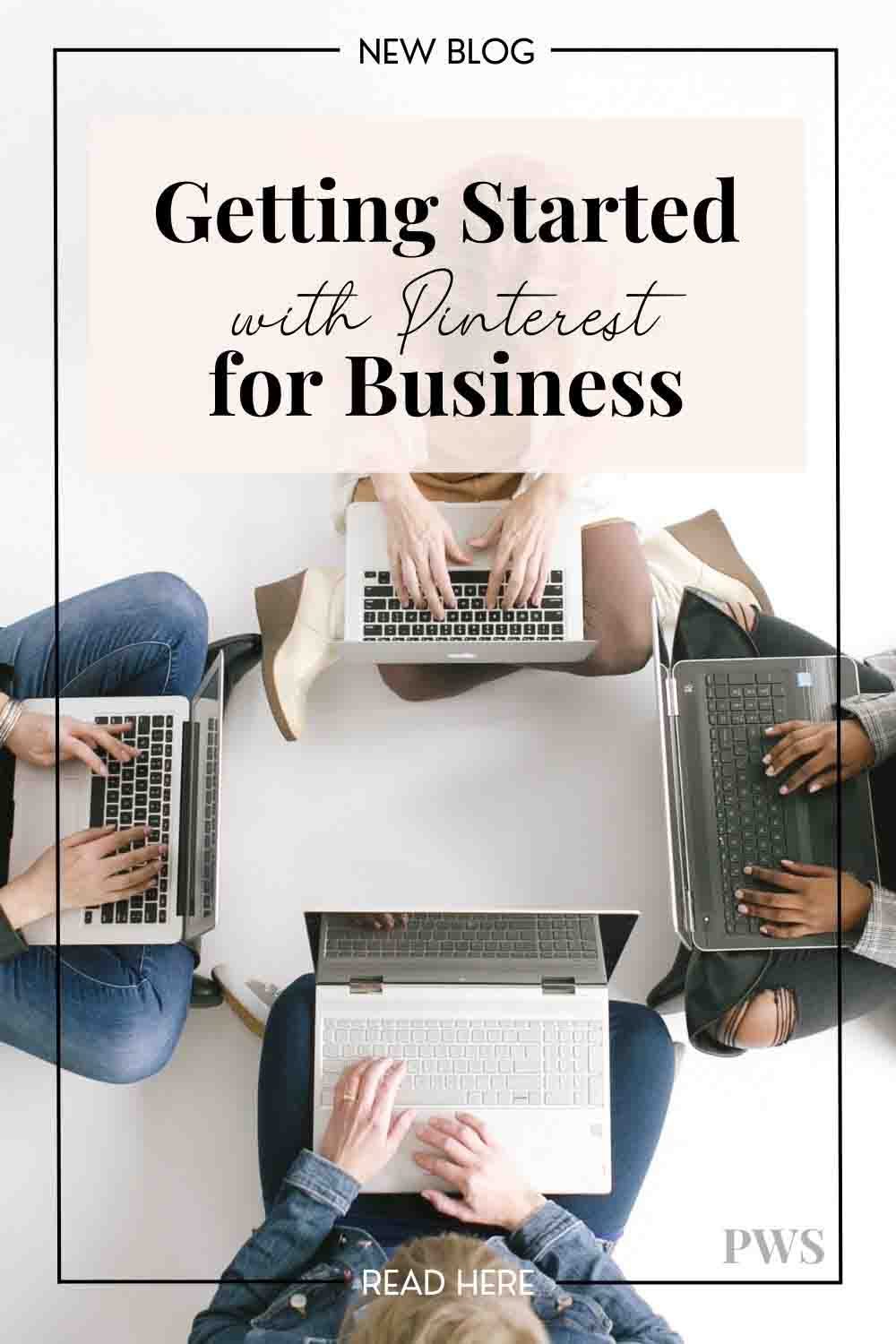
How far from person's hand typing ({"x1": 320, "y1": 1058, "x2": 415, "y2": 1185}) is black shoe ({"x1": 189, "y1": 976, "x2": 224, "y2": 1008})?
0.99 feet

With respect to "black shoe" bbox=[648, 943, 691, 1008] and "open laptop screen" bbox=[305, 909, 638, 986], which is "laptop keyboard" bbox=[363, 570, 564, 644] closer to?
"open laptop screen" bbox=[305, 909, 638, 986]

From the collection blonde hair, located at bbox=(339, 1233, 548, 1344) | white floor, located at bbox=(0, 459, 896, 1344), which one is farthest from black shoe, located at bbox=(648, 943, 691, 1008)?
blonde hair, located at bbox=(339, 1233, 548, 1344)

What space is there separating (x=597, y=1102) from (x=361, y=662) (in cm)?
76

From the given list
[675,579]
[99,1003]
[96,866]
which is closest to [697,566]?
[675,579]

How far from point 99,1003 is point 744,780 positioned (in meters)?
1.04

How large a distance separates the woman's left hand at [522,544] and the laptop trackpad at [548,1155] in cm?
76

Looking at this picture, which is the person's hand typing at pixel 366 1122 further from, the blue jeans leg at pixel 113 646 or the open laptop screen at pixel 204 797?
the blue jeans leg at pixel 113 646

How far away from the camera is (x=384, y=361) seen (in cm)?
185

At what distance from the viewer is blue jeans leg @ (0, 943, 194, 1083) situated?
169 centimetres

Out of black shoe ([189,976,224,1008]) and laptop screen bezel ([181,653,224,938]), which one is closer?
laptop screen bezel ([181,653,224,938])

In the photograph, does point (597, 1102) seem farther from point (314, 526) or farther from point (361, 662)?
point (314, 526)

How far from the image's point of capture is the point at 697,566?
188cm

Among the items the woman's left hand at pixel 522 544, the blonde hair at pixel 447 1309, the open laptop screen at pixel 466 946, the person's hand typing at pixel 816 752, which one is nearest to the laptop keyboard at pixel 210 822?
the open laptop screen at pixel 466 946

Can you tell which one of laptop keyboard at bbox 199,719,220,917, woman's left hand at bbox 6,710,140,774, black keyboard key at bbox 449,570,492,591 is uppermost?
black keyboard key at bbox 449,570,492,591
